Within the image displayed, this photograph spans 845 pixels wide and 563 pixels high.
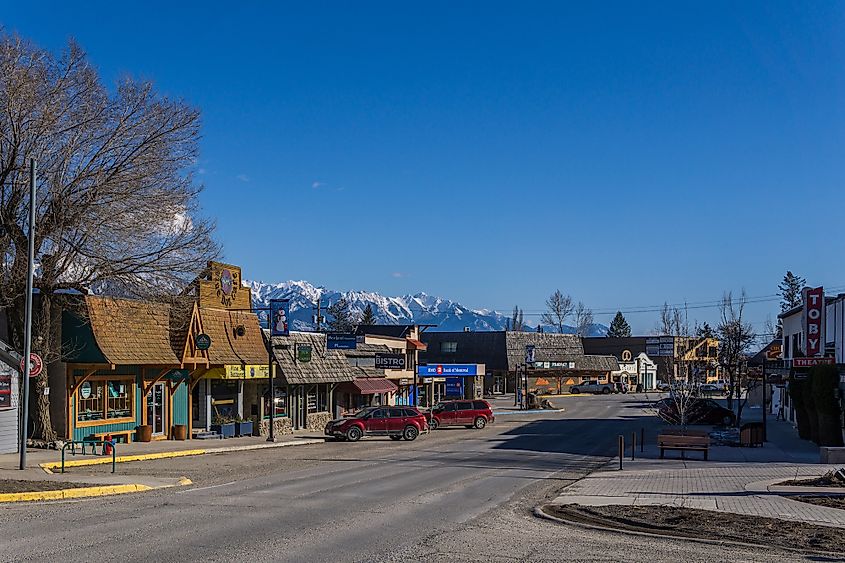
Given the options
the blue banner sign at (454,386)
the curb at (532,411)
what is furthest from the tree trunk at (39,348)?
the blue banner sign at (454,386)

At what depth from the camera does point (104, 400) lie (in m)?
34.1

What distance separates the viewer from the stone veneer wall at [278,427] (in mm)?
42438

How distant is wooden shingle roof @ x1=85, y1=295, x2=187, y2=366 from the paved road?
5.28m

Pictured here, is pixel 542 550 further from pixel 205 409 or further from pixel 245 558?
pixel 205 409

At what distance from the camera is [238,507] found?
17969 mm

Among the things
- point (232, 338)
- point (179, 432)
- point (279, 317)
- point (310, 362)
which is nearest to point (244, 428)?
point (232, 338)

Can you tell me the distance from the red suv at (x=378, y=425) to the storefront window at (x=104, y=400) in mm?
9756

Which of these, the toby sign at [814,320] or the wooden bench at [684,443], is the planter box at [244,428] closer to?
the wooden bench at [684,443]

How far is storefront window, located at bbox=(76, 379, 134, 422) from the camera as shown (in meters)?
33.0

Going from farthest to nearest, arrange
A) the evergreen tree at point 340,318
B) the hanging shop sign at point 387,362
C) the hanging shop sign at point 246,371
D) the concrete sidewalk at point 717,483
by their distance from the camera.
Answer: the evergreen tree at point 340,318 < the hanging shop sign at point 387,362 < the hanging shop sign at point 246,371 < the concrete sidewalk at point 717,483

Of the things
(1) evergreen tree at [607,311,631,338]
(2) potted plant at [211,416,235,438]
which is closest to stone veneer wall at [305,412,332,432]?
(2) potted plant at [211,416,235,438]

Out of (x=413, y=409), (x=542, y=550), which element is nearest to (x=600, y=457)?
(x=413, y=409)

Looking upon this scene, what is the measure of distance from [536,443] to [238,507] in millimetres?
23695

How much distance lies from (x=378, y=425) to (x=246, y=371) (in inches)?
255
